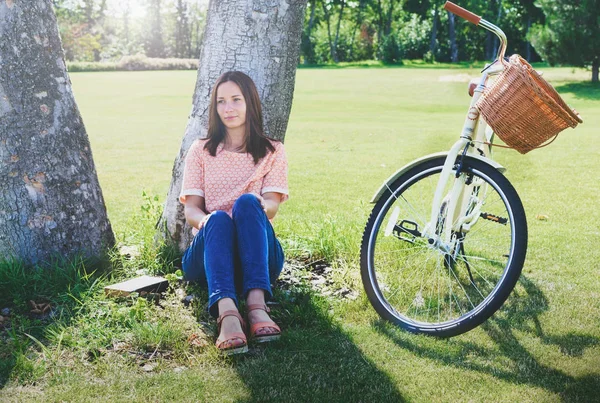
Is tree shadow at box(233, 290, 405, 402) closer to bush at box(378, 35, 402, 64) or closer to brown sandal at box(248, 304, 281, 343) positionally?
brown sandal at box(248, 304, 281, 343)

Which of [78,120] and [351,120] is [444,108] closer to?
[351,120]

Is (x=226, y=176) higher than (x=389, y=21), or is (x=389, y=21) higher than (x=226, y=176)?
(x=389, y=21)

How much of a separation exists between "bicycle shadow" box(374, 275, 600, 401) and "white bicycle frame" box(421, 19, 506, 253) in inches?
19.4

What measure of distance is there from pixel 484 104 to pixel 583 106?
1680 cm

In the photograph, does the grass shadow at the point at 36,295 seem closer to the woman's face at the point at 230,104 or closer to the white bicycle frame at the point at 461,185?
the woman's face at the point at 230,104

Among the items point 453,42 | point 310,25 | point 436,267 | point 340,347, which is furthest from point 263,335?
point 310,25

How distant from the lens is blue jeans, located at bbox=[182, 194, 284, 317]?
315 cm

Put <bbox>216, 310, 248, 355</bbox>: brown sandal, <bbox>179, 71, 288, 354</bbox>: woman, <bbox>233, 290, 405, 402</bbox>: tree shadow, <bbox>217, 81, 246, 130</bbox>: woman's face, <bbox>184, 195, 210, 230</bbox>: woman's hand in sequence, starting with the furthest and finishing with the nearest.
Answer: <bbox>217, 81, 246, 130</bbox>: woman's face, <bbox>184, 195, 210, 230</bbox>: woman's hand, <bbox>179, 71, 288, 354</bbox>: woman, <bbox>216, 310, 248, 355</bbox>: brown sandal, <bbox>233, 290, 405, 402</bbox>: tree shadow

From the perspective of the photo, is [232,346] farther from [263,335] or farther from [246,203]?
[246,203]

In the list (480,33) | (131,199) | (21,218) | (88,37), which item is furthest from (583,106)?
(88,37)

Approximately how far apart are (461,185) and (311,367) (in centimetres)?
118

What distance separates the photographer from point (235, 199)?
363cm

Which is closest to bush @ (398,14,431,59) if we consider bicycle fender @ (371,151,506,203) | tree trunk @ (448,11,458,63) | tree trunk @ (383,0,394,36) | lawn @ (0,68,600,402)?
tree trunk @ (448,11,458,63)

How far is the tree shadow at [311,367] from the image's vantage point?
2.73 meters
